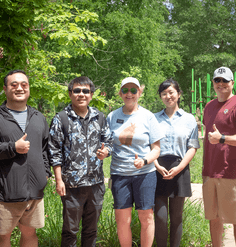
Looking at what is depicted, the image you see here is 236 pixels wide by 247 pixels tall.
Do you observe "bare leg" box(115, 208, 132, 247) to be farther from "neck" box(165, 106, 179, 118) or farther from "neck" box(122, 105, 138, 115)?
"neck" box(165, 106, 179, 118)

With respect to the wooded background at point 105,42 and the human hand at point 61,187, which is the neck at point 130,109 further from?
the wooded background at point 105,42

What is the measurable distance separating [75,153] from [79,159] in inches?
2.7

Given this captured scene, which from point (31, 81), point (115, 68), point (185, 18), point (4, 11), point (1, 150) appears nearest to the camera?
point (1, 150)

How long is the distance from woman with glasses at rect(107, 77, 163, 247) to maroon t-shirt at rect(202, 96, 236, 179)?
60 cm

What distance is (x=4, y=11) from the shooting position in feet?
13.4

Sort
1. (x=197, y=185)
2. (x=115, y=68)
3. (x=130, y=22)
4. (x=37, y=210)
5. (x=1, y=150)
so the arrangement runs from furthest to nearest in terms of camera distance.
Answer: (x=115, y=68), (x=130, y=22), (x=197, y=185), (x=37, y=210), (x=1, y=150)

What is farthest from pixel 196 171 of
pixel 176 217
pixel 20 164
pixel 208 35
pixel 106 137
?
pixel 208 35

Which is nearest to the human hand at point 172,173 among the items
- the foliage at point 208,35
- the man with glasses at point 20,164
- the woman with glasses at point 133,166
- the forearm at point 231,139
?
the woman with glasses at point 133,166

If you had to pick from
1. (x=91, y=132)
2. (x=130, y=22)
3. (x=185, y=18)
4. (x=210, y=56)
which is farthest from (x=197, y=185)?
(x=185, y=18)

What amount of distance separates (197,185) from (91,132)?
4878mm

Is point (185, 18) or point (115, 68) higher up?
point (185, 18)

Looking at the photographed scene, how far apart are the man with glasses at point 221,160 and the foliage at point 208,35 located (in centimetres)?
2140

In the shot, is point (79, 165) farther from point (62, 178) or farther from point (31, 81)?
point (31, 81)

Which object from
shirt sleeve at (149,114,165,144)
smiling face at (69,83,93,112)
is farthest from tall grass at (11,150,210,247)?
smiling face at (69,83,93,112)
